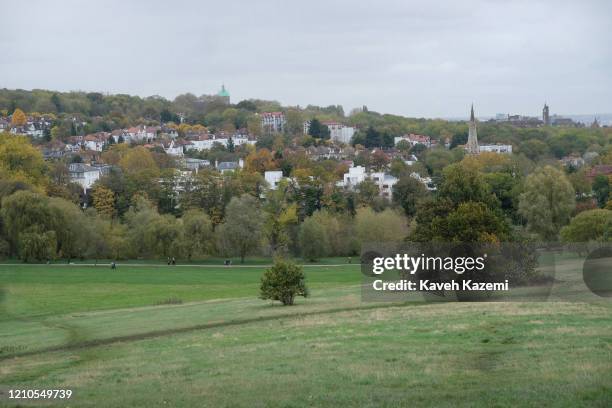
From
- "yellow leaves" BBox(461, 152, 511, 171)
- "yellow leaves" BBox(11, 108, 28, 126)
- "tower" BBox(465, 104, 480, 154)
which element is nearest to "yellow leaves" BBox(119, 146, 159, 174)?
"yellow leaves" BBox(461, 152, 511, 171)

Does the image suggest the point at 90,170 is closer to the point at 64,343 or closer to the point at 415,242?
the point at 415,242

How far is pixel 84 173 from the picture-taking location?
12312cm

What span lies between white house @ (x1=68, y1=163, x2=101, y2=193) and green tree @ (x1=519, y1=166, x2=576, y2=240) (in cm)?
6405

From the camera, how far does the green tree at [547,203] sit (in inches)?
2704

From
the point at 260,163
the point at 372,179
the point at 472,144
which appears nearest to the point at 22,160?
the point at 372,179

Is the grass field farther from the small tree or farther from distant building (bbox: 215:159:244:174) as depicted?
distant building (bbox: 215:159:244:174)

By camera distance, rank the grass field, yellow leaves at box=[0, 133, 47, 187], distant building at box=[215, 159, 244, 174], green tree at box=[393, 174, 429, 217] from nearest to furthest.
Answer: the grass field → green tree at box=[393, 174, 429, 217] → yellow leaves at box=[0, 133, 47, 187] → distant building at box=[215, 159, 244, 174]

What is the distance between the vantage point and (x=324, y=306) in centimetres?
3234

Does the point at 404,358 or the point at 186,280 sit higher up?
the point at 404,358

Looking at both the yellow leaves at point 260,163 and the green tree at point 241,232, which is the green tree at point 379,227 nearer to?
the green tree at point 241,232

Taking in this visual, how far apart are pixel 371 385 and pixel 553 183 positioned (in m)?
57.8

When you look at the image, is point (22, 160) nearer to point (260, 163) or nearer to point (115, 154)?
point (260, 163)

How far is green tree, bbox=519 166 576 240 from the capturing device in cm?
6869

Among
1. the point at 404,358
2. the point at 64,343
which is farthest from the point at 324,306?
the point at 404,358
